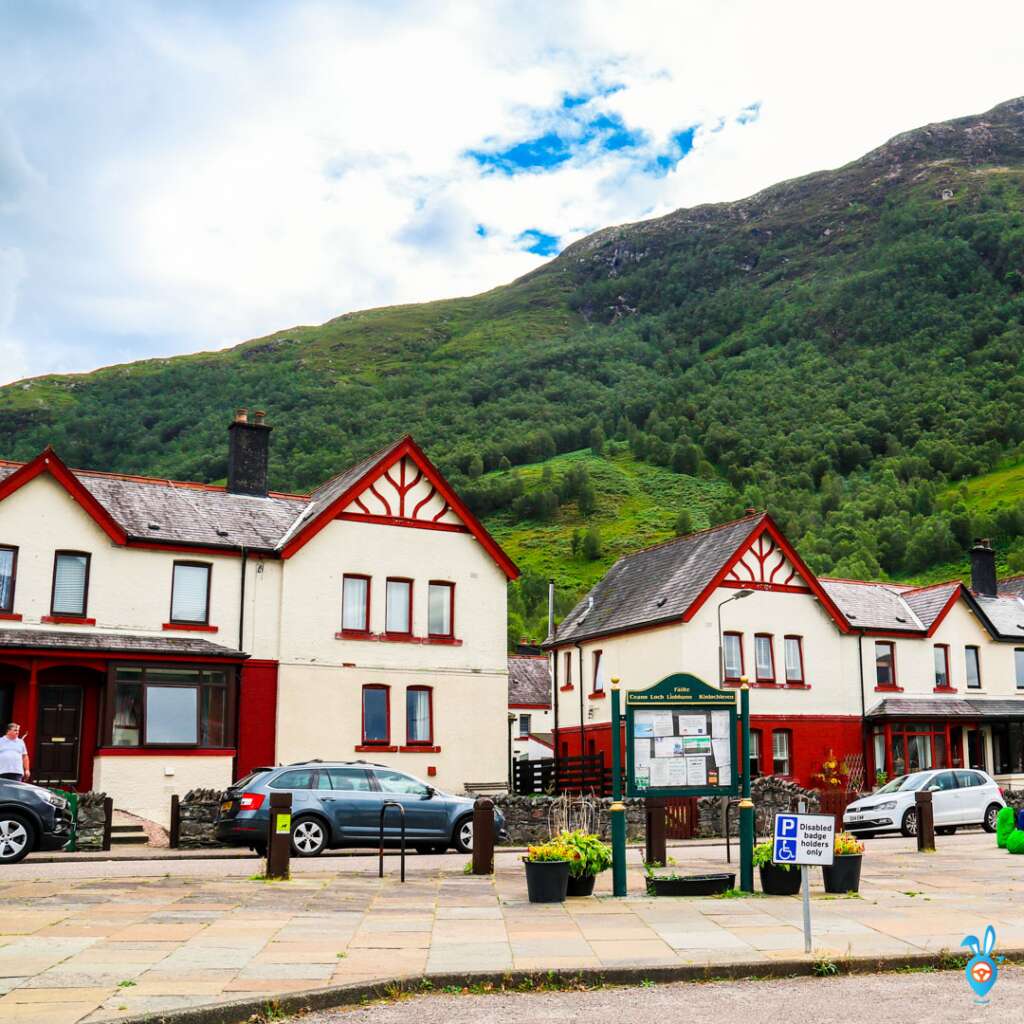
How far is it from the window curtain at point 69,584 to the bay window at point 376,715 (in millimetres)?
7797

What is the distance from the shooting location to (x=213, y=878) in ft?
56.1

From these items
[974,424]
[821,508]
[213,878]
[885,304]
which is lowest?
[213,878]

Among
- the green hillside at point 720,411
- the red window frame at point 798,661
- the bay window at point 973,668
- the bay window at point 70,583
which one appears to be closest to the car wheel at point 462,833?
the bay window at point 70,583

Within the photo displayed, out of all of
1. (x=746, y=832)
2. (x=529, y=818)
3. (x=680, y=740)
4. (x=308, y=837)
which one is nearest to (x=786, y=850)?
(x=746, y=832)

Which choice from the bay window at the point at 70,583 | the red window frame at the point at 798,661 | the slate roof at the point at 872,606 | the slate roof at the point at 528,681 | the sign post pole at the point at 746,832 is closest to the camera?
the sign post pole at the point at 746,832

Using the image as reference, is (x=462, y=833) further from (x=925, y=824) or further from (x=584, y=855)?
(x=925, y=824)

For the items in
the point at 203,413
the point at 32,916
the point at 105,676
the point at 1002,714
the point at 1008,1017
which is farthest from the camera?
the point at 203,413

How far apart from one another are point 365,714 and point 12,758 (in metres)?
11.5

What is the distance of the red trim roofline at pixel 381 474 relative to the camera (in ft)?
103

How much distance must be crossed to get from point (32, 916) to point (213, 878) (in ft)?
16.0

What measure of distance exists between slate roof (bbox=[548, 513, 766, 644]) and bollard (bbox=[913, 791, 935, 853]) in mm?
15011

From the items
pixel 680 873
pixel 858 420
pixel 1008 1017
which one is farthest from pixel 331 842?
pixel 858 420

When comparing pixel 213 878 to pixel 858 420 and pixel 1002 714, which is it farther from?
pixel 858 420

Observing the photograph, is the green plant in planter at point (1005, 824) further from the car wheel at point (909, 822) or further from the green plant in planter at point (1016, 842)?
the car wheel at point (909, 822)
